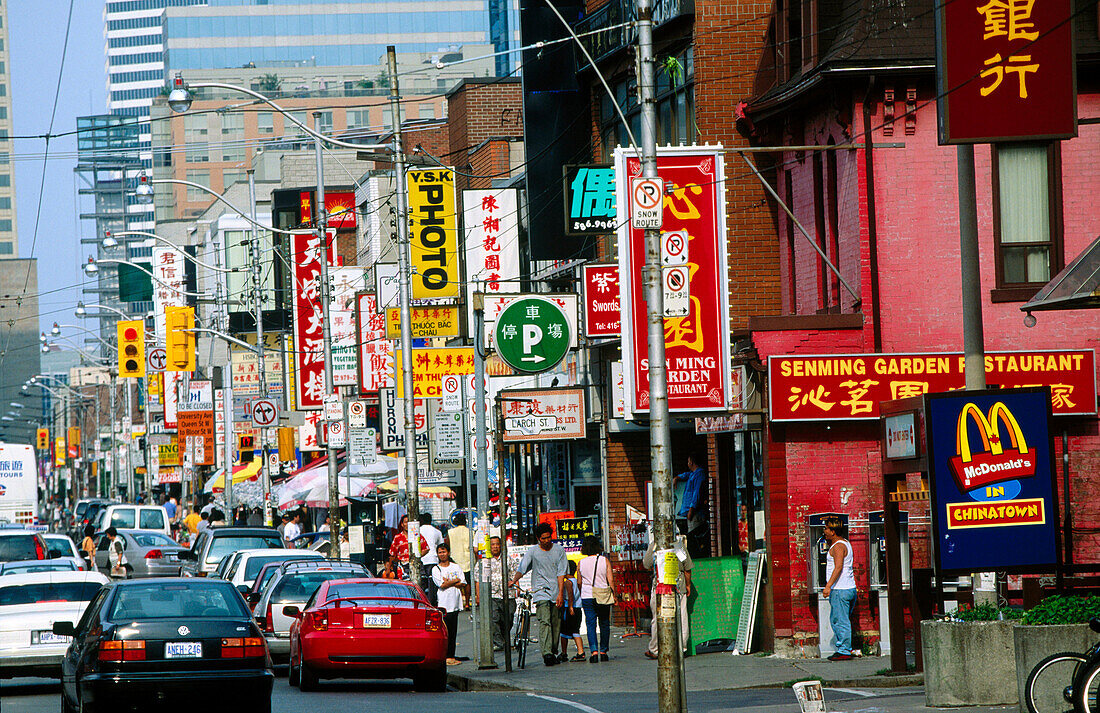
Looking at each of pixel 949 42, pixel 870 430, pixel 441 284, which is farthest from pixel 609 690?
pixel 441 284

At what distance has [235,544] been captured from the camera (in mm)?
34062

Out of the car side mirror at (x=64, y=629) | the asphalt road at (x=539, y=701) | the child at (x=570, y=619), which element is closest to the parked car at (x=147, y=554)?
the child at (x=570, y=619)

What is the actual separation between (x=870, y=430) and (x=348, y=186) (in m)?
66.0

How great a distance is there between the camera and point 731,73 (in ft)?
82.9

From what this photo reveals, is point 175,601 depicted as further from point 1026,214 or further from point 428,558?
point 1026,214

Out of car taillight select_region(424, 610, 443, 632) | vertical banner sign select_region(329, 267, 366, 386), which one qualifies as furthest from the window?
vertical banner sign select_region(329, 267, 366, 386)

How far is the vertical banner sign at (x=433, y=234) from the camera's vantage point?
33469 millimetres

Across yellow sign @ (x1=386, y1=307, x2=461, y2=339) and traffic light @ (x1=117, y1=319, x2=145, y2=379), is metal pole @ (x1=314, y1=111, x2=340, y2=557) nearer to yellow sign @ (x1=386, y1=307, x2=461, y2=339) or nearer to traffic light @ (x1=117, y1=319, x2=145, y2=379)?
yellow sign @ (x1=386, y1=307, x2=461, y2=339)

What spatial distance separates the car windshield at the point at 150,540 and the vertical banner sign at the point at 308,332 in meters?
6.10

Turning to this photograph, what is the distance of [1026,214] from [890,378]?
3205mm

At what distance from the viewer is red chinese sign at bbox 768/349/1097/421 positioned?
2072cm

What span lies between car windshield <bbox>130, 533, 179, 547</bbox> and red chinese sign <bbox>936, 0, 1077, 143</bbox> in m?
29.9

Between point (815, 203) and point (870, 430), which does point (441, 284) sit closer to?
point (815, 203)

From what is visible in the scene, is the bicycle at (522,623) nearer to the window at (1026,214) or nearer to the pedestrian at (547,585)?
the pedestrian at (547,585)
